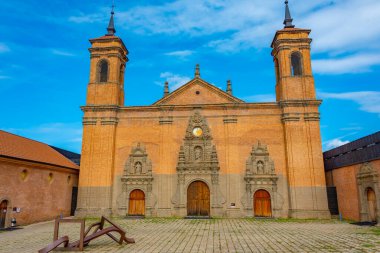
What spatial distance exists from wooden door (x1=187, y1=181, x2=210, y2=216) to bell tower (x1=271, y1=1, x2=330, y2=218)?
7.48 metres

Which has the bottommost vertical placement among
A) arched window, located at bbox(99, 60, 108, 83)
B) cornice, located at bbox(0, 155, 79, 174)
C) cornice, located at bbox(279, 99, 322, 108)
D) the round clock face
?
cornice, located at bbox(0, 155, 79, 174)

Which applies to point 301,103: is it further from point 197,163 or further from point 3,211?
point 3,211

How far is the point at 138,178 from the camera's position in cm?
2752

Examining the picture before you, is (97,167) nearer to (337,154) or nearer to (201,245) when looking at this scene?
(201,245)

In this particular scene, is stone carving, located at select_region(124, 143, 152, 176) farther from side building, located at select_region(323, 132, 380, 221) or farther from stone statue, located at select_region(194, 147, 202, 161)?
side building, located at select_region(323, 132, 380, 221)

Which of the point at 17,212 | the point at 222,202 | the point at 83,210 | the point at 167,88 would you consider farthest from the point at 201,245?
the point at 167,88

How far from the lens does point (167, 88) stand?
31156 millimetres

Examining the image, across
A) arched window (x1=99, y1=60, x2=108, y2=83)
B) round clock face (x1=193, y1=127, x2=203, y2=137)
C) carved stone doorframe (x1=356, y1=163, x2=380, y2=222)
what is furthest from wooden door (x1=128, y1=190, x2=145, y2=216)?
carved stone doorframe (x1=356, y1=163, x2=380, y2=222)

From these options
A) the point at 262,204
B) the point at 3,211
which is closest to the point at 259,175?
the point at 262,204

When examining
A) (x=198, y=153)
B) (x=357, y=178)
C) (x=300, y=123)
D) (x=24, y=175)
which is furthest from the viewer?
(x=198, y=153)

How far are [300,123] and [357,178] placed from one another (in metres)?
7.00

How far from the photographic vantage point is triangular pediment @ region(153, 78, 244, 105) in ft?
96.3

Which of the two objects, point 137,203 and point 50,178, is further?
point 137,203

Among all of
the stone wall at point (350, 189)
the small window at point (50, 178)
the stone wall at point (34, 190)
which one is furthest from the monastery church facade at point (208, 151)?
the small window at point (50, 178)
